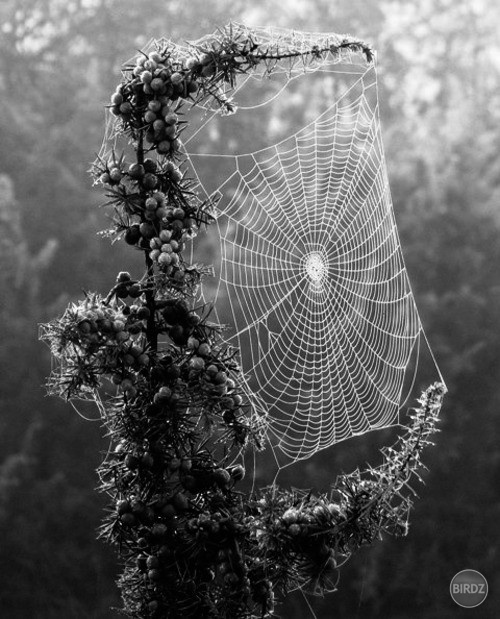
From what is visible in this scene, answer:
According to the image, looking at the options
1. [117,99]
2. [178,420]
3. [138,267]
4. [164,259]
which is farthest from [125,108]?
[138,267]

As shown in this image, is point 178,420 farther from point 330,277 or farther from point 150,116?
point 330,277

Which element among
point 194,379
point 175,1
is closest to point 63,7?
point 175,1

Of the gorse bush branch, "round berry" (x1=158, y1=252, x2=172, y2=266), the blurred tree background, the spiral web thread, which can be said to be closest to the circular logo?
the spiral web thread

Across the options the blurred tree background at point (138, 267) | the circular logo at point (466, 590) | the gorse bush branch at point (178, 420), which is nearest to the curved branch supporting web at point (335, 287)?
the gorse bush branch at point (178, 420)

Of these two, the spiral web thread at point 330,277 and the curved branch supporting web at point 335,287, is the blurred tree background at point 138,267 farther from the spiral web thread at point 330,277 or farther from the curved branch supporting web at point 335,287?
the curved branch supporting web at point 335,287

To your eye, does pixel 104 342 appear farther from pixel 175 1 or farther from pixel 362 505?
pixel 175 1

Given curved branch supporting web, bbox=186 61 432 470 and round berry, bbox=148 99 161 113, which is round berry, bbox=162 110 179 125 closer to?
round berry, bbox=148 99 161 113
